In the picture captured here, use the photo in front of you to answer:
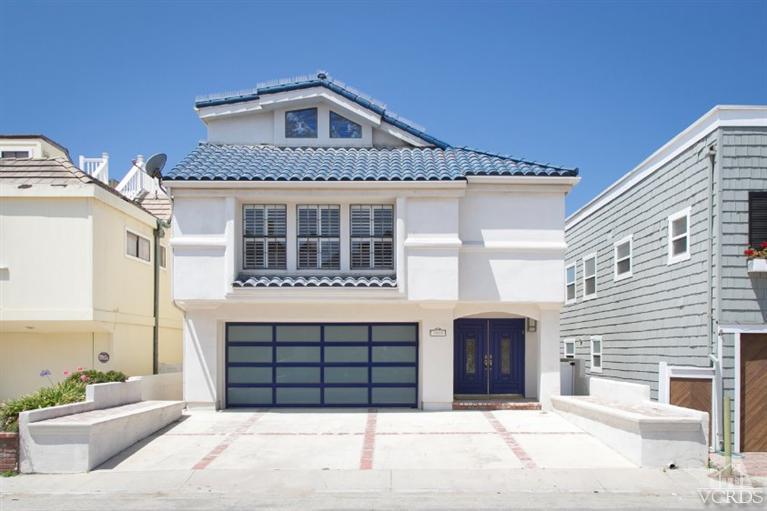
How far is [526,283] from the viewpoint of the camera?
16.9m

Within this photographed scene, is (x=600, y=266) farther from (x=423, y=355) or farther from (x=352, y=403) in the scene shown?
(x=352, y=403)

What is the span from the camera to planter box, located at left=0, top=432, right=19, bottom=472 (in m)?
11.7

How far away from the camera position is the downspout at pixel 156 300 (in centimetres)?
2044

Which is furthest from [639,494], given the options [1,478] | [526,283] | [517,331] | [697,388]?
[1,478]

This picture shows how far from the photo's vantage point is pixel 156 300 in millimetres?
20734

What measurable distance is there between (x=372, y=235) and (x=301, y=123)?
14.0 feet

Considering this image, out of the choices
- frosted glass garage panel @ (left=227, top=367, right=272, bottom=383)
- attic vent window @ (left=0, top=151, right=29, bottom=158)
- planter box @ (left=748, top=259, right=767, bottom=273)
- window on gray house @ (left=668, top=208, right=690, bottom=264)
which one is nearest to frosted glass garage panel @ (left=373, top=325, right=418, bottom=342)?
frosted glass garage panel @ (left=227, top=367, right=272, bottom=383)

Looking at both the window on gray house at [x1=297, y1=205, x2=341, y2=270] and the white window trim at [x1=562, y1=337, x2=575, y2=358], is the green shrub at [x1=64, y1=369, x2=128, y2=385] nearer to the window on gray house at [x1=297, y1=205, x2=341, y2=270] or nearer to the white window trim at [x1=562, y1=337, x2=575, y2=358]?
the window on gray house at [x1=297, y1=205, x2=341, y2=270]

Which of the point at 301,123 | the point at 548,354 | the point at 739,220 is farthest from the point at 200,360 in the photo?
the point at 739,220

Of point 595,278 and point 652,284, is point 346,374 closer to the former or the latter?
point 652,284

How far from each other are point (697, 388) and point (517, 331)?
5.46 metres

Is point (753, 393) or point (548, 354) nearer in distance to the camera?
point (753, 393)

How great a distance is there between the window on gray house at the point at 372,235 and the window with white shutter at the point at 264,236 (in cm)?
169

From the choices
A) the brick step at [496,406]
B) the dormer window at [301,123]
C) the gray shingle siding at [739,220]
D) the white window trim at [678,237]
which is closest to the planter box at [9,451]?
the brick step at [496,406]
